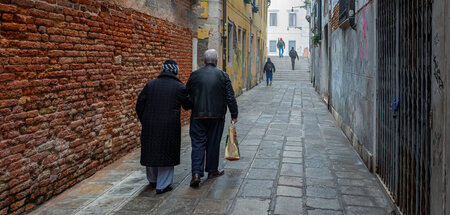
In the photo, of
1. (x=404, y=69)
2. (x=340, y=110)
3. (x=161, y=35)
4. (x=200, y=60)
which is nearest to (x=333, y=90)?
(x=340, y=110)

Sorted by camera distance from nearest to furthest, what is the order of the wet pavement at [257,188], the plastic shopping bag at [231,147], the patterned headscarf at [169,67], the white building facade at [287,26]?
the wet pavement at [257,188] → the patterned headscarf at [169,67] → the plastic shopping bag at [231,147] → the white building facade at [287,26]

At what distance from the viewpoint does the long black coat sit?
16.4ft

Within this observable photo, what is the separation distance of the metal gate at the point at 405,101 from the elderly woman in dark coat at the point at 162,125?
237 cm

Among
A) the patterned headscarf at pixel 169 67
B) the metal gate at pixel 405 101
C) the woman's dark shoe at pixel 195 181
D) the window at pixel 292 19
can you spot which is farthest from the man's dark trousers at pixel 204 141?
the window at pixel 292 19

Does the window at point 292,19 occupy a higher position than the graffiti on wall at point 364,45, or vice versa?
the window at point 292,19

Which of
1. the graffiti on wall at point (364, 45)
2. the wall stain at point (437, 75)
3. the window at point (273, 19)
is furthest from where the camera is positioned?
the window at point (273, 19)

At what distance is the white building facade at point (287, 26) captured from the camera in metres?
44.2

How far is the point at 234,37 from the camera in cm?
1712

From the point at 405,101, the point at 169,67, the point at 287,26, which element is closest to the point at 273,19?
the point at 287,26

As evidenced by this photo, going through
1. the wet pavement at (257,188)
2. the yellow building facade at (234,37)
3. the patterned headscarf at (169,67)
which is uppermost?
the yellow building facade at (234,37)

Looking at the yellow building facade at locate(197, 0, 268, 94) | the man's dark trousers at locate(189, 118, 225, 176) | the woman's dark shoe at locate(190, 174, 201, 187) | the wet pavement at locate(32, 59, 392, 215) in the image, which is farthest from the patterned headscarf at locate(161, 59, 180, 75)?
the yellow building facade at locate(197, 0, 268, 94)

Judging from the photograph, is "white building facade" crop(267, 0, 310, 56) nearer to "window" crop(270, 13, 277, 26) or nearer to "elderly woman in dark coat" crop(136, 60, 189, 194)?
"window" crop(270, 13, 277, 26)

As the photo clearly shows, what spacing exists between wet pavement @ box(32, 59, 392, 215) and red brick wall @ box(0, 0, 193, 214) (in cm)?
34

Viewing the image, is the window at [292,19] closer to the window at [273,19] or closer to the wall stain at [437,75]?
the window at [273,19]
